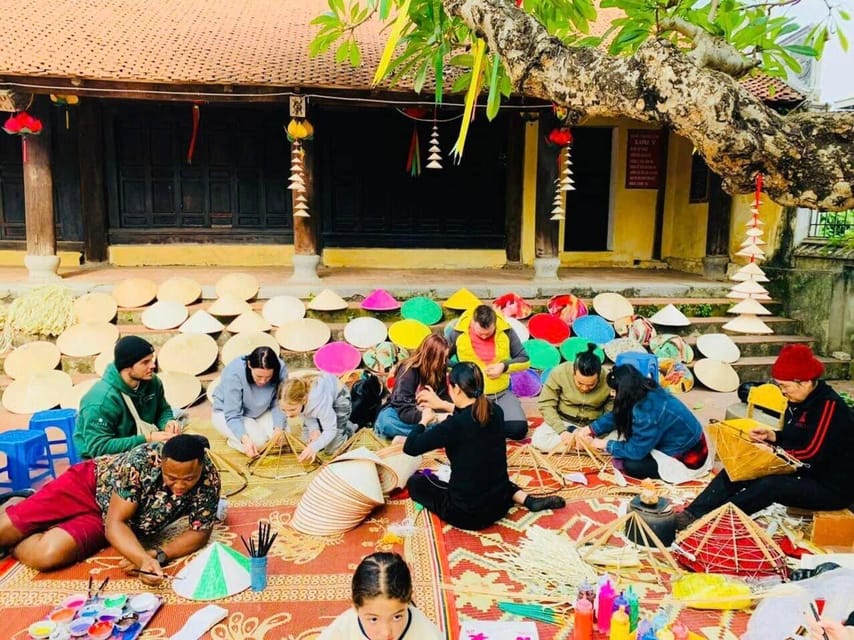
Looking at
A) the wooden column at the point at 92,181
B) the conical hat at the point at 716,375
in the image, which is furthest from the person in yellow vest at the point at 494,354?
the wooden column at the point at 92,181

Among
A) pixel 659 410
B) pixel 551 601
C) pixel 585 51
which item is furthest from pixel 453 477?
pixel 585 51

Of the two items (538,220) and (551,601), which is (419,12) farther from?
(538,220)

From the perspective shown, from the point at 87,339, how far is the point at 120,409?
318cm

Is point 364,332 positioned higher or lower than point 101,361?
higher

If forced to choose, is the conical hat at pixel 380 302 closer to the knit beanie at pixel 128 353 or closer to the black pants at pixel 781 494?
the knit beanie at pixel 128 353

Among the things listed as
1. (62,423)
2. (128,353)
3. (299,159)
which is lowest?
(62,423)

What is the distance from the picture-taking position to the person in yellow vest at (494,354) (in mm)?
5129

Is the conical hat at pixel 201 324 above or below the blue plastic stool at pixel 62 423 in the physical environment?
Result: above

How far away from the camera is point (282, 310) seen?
711cm

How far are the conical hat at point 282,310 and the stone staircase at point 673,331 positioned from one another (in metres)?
0.20

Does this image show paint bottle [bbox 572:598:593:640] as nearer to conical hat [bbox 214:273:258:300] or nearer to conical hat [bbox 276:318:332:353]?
conical hat [bbox 276:318:332:353]

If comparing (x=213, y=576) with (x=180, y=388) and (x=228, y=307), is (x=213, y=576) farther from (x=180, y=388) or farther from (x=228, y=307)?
(x=228, y=307)

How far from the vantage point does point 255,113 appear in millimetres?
9453

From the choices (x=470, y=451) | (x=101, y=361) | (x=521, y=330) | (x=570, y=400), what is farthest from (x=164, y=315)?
(x=470, y=451)
